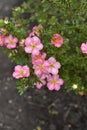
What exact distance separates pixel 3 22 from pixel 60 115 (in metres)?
1.44

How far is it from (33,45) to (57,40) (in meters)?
0.16

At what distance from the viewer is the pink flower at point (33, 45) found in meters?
2.23

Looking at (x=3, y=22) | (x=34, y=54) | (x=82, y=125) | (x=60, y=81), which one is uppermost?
(x=3, y=22)

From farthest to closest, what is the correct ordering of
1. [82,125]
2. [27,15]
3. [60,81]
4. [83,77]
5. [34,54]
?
[27,15] → [82,125] → [83,77] → [60,81] → [34,54]

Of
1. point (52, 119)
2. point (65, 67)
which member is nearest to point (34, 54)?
point (65, 67)

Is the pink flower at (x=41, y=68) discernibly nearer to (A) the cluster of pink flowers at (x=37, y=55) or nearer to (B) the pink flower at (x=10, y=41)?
(A) the cluster of pink flowers at (x=37, y=55)

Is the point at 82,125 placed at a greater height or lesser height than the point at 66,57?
lesser

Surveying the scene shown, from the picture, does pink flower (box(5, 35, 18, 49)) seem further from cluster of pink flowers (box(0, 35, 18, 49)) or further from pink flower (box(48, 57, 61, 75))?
pink flower (box(48, 57, 61, 75))

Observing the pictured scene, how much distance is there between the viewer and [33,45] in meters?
2.21

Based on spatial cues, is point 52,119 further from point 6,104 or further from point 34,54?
point 34,54

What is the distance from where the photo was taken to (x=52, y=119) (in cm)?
343

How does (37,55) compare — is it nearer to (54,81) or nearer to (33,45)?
(33,45)

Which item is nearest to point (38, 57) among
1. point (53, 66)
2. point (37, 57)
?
point (37, 57)

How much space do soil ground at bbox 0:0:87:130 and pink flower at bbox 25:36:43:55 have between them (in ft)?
4.26
